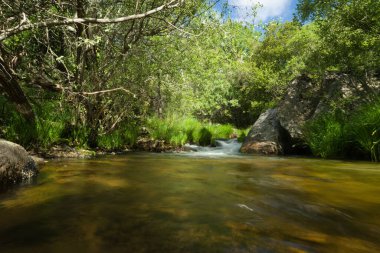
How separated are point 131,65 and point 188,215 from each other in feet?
25.2

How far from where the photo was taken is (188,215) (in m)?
2.95

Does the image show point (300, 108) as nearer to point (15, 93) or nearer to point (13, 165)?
point (15, 93)

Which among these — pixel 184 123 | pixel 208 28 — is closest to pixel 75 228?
pixel 208 28

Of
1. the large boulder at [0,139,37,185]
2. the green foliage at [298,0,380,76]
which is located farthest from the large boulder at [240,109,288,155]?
the large boulder at [0,139,37,185]

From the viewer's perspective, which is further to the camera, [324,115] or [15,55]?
[324,115]

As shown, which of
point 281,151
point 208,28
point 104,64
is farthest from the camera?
point 281,151

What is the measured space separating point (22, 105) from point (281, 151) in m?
9.11

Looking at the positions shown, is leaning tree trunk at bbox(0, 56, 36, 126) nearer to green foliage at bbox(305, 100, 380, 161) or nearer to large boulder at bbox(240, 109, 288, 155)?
large boulder at bbox(240, 109, 288, 155)

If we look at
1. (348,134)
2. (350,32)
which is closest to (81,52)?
(348,134)

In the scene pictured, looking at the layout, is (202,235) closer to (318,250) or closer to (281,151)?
(318,250)

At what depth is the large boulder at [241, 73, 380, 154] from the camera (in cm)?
1076

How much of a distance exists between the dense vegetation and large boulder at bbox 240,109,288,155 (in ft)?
5.76

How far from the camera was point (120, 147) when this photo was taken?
11062 mm

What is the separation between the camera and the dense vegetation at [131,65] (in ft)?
22.7
